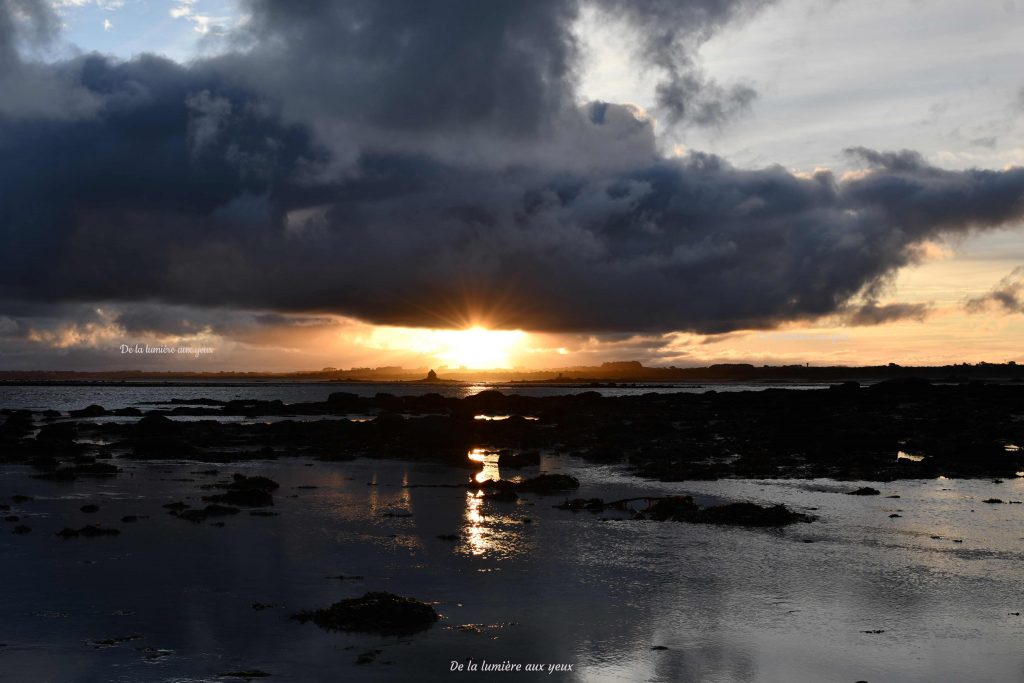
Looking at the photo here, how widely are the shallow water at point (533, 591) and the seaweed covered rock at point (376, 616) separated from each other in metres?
0.34

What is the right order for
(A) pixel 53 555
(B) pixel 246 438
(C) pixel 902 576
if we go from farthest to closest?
(B) pixel 246 438, (A) pixel 53 555, (C) pixel 902 576

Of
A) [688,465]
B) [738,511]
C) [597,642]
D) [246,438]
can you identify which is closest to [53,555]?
[597,642]

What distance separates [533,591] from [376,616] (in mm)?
3912

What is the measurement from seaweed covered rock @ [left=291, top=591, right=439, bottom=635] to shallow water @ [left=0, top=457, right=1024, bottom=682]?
34 centimetres

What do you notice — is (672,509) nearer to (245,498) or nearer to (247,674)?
(245,498)

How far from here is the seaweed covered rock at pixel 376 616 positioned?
14742 mm

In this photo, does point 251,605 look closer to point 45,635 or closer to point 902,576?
point 45,635

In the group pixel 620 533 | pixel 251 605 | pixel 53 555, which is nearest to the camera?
pixel 251 605

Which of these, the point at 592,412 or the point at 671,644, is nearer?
the point at 671,644

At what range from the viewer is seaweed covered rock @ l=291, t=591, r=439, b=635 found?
580 inches

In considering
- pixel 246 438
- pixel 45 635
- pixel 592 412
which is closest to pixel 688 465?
pixel 45 635

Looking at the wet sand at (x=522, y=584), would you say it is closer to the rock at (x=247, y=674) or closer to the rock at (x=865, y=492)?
the rock at (x=247, y=674)

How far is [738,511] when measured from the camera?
26344 millimetres

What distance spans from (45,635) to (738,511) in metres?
19.9
